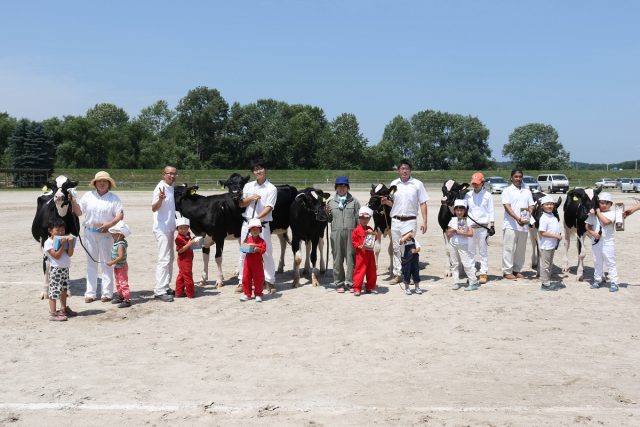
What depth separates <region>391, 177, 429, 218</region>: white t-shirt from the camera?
Answer: 960cm

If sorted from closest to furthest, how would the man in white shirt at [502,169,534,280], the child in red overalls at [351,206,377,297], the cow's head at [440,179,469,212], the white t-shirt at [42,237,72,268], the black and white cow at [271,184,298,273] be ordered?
the white t-shirt at [42,237,72,268], the child in red overalls at [351,206,377,297], the man in white shirt at [502,169,534,280], the black and white cow at [271,184,298,273], the cow's head at [440,179,469,212]

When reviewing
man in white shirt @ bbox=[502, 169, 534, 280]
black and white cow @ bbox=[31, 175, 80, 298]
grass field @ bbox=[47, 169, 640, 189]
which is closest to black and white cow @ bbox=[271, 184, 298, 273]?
black and white cow @ bbox=[31, 175, 80, 298]

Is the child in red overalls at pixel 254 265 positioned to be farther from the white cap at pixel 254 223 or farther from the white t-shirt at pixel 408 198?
the white t-shirt at pixel 408 198

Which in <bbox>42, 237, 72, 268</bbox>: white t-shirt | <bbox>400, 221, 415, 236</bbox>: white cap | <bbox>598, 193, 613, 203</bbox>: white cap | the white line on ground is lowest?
the white line on ground

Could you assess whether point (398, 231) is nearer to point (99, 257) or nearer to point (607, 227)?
point (607, 227)

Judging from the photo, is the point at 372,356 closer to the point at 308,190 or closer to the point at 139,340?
the point at 139,340

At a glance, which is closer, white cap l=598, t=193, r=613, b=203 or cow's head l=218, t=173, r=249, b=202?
white cap l=598, t=193, r=613, b=203

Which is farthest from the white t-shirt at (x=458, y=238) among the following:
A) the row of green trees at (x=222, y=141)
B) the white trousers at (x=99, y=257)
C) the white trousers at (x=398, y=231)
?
the row of green trees at (x=222, y=141)

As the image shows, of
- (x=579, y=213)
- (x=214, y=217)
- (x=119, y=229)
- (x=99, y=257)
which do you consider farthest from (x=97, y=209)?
(x=579, y=213)

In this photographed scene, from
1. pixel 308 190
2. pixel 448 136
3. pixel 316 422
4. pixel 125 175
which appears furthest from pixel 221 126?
pixel 316 422

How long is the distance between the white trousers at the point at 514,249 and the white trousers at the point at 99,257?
288 inches

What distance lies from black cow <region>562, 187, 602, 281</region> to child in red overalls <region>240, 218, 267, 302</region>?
238 inches

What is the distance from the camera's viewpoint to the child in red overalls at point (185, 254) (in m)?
9.02

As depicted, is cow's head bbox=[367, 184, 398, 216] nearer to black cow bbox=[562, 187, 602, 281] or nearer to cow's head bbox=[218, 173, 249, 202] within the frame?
cow's head bbox=[218, 173, 249, 202]
